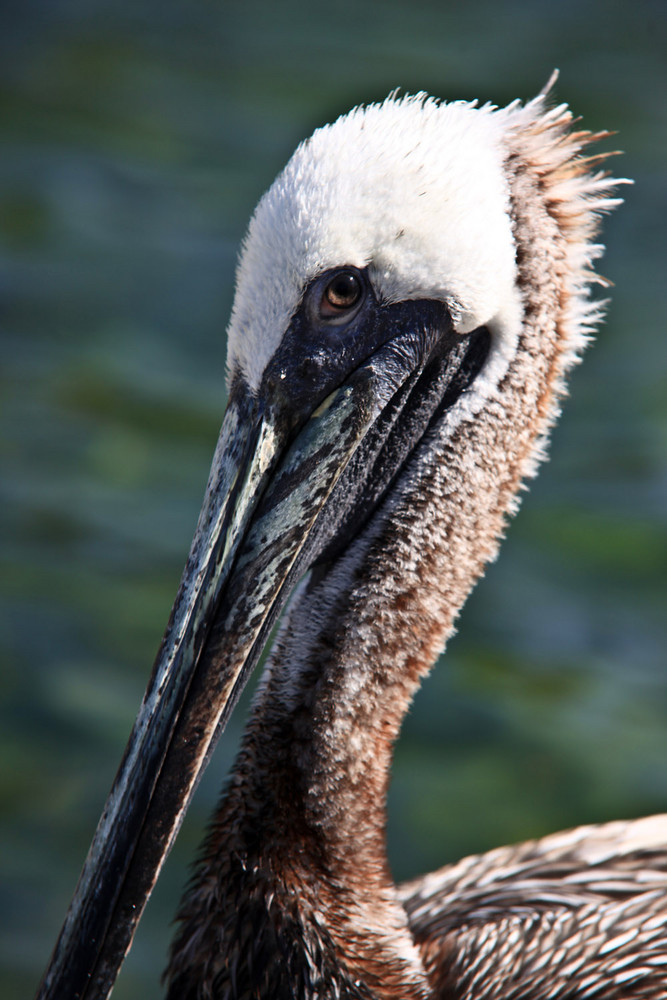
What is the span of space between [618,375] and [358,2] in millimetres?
3804

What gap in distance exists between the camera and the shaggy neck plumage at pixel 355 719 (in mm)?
2625

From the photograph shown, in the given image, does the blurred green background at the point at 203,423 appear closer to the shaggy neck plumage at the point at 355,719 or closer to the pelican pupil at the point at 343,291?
the shaggy neck plumage at the point at 355,719

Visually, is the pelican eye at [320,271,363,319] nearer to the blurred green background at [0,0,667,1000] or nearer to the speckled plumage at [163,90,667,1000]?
the speckled plumage at [163,90,667,1000]

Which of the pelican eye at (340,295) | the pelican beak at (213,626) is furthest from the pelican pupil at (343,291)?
the pelican beak at (213,626)

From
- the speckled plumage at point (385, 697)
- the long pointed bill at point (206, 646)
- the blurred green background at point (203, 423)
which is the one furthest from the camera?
the blurred green background at point (203, 423)

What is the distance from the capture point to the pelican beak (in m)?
2.49

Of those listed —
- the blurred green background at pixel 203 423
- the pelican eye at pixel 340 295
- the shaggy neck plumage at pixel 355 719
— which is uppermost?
the blurred green background at pixel 203 423

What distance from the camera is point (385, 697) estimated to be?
2715mm

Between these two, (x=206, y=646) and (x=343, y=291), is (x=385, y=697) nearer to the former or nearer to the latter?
(x=206, y=646)

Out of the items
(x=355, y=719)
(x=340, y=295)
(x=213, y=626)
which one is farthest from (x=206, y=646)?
(x=340, y=295)

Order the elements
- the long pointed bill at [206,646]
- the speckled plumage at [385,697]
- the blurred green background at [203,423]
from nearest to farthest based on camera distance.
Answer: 1. the long pointed bill at [206,646]
2. the speckled plumage at [385,697]
3. the blurred green background at [203,423]

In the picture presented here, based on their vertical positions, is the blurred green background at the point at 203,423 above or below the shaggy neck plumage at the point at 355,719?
above

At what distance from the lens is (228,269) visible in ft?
22.4

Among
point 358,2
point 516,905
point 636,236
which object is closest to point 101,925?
point 516,905
